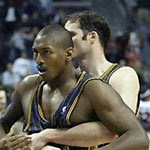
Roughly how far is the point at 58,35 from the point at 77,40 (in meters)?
0.84

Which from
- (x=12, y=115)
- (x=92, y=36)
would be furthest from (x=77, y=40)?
(x=12, y=115)

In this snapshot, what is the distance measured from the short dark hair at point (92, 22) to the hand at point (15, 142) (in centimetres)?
111

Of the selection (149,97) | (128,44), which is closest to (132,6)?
(128,44)

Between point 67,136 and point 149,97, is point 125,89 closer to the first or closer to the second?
point 67,136

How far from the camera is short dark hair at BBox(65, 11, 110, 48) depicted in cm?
363

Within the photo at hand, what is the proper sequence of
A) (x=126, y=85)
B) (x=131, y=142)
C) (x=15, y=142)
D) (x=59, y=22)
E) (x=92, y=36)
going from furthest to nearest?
1. (x=59, y=22)
2. (x=92, y=36)
3. (x=126, y=85)
4. (x=15, y=142)
5. (x=131, y=142)

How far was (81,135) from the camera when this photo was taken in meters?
2.77

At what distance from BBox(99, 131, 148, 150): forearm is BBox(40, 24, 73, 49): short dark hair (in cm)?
54

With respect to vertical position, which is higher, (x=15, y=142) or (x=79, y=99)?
(x=79, y=99)

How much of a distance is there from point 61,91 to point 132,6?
45.4 ft

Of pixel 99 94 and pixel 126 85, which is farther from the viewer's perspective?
pixel 126 85

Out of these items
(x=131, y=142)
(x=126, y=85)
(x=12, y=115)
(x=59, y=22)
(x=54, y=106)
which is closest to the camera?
(x=131, y=142)

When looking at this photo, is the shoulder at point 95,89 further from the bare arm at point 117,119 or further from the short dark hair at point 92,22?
the short dark hair at point 92,22

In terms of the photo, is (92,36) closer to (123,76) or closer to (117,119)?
(123,76)
